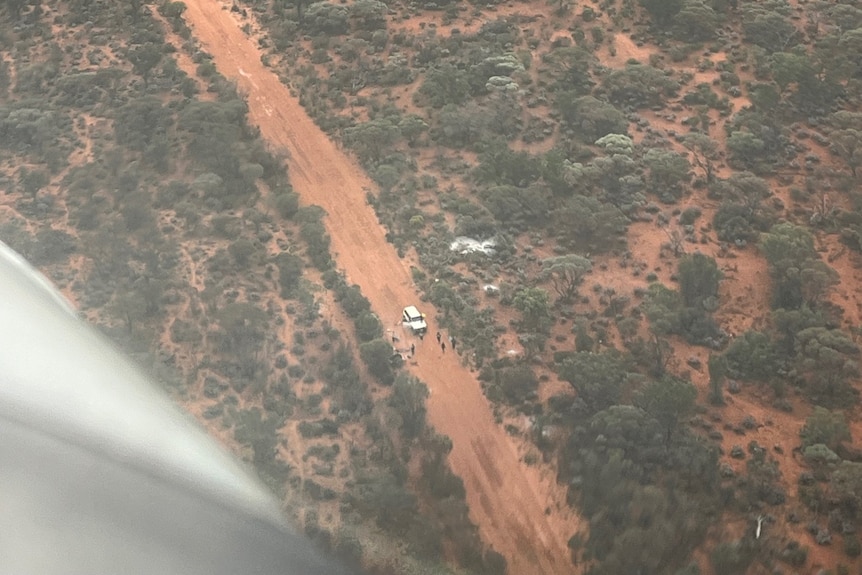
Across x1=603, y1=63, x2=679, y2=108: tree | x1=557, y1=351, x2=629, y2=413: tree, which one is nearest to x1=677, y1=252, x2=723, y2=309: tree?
x1=557, y1=351, x2=629, y2=413: tree

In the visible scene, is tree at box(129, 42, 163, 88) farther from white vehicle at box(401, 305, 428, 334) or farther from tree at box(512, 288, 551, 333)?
tree at box(512, 288, 551, 333)

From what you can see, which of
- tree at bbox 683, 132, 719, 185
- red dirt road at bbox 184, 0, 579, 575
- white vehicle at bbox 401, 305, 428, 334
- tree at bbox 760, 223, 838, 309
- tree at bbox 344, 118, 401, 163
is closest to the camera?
red dirt road at bbox 184, 0, 579, 575

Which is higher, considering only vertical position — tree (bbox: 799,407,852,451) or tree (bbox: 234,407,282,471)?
tree (bbox: 234,407,282,471)

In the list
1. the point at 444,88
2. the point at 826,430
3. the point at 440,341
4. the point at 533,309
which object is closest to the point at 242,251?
the point at 440,341

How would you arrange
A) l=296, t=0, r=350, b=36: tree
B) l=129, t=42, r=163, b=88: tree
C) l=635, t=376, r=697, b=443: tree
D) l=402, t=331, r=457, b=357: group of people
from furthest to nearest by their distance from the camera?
l=296, t=0, r=350, b=36: tree
l=129, t=42, r=163, b=88: tree
l=402, t=331, r=457, b=357: group of people
l=635, t=376, r=697, b=443: tree

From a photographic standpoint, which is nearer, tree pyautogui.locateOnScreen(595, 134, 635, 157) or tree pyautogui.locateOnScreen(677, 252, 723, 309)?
tree pyautogui.locateOnScreen(677, 252, 723, 309)

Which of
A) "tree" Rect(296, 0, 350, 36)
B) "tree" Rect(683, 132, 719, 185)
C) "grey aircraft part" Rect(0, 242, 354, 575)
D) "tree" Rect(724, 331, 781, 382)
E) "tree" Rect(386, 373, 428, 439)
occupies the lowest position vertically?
"tree" Rect(724, 331, 781, 382)

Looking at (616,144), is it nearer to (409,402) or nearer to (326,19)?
(409,402)
